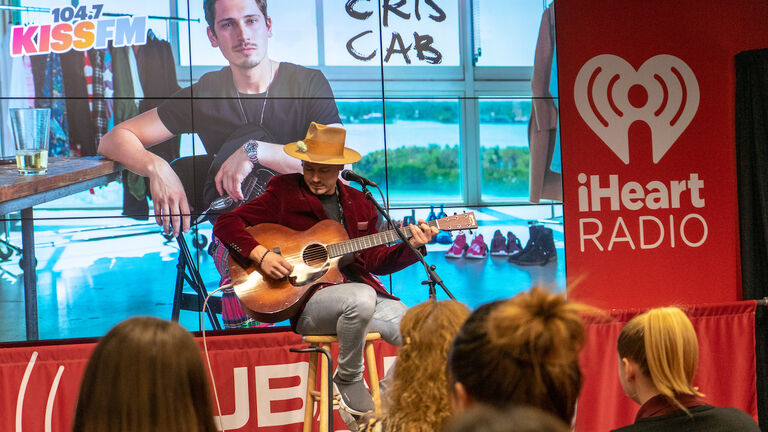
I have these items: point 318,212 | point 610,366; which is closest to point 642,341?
point 318,212

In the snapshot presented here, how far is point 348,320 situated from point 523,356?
188 centimetres

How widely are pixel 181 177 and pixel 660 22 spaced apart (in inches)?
133

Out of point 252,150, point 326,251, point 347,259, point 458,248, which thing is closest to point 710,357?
point 458,248

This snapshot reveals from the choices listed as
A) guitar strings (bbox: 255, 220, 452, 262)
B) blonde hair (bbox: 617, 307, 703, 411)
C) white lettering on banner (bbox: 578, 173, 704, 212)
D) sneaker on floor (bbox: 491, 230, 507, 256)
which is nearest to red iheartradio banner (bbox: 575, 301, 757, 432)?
sneaker on floor (bbox: 491, 230, 507, 256)

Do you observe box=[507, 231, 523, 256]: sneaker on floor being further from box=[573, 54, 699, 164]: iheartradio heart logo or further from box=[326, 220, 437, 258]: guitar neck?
box=[326, 220, 437, 258]: guitar neck

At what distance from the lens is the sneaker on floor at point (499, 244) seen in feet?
16.1

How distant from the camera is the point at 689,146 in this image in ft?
17.5

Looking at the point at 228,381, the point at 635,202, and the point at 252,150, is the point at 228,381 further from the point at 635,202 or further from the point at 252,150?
the point at 635,202

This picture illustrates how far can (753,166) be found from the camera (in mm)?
5273

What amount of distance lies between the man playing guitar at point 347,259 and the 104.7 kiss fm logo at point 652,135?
7.10 ft

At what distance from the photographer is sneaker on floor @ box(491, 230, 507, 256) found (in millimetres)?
4906

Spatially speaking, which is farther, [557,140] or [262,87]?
[557,140]

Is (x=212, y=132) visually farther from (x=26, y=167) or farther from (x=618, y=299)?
(x=618, y=299)

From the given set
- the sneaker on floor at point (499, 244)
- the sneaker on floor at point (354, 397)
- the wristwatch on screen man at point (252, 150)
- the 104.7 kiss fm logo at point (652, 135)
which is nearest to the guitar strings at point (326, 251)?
the sneaker on floor at point (354, 397)
